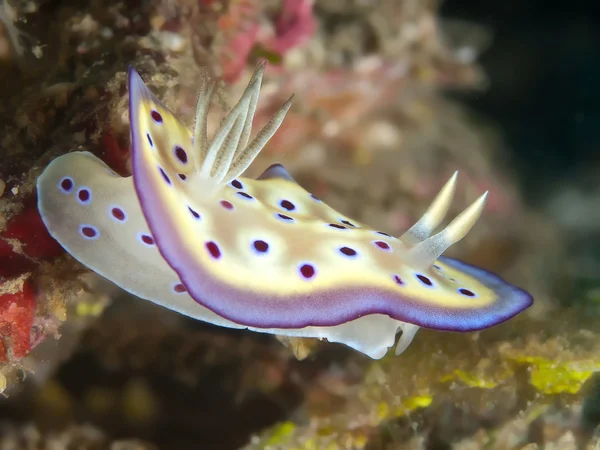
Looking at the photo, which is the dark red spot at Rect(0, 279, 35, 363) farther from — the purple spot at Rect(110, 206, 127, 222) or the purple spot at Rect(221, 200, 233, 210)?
the purple spot at Rect(221, 200, 233, 210)

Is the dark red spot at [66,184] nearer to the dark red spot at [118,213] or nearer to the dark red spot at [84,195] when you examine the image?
the dark red spot at [84,195]

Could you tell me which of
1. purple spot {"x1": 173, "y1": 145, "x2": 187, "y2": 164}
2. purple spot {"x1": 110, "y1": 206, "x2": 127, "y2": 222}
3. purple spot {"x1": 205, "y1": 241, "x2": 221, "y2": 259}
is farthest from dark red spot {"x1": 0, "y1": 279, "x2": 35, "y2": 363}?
purple spot {"x1": 205, "y1": 241, "x2": 221, "y2": 259}

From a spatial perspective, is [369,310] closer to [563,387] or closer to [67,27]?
[563,387]

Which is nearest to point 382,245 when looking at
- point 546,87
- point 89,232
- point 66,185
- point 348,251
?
point 348,251

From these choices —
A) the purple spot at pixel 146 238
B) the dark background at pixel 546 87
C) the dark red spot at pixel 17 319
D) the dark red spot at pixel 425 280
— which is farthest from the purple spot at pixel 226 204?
the dark background at pixel 546 87

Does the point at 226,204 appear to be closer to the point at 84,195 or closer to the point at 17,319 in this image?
the point at 84,195

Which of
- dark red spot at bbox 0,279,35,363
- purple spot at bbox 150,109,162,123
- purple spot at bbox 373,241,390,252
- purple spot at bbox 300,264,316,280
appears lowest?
dark red spot at bbox 0,279,35,363
